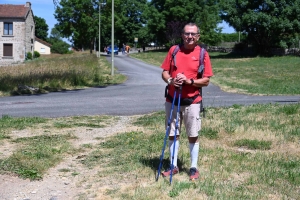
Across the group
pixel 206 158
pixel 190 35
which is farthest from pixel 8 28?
pixel 190 35

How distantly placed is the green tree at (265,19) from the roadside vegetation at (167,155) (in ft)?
118

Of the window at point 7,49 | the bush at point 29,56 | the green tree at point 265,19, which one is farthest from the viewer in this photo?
the bush at point 29,56

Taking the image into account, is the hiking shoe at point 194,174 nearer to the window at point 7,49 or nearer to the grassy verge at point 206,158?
the grassy verge at point 206,158

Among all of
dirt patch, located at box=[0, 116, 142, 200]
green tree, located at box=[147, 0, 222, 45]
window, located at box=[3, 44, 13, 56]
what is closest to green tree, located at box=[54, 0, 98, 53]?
window, located at box=[3, 44, 13, 56]

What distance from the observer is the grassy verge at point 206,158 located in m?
5.02

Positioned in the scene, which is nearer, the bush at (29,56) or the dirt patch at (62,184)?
the dirt patch at (62,184)

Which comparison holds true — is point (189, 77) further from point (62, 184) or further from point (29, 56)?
point (29, 56)

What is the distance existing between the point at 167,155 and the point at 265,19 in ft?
132

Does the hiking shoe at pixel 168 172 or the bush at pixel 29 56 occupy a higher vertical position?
the bush at pixel 29 56

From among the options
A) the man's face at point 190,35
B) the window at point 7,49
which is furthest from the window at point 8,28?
the man's face at point 190,35

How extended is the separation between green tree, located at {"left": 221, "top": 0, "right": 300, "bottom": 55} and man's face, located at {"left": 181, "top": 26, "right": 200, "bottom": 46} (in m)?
41.0

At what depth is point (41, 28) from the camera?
11938 cm

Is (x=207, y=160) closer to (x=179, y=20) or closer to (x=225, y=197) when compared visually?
(x=225, y=197)

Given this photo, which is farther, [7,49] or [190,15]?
[190,15]
